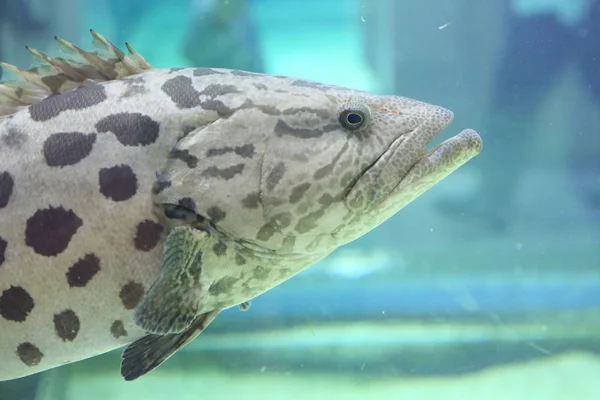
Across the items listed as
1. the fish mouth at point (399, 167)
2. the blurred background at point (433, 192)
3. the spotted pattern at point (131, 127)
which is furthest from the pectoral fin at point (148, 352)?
the blurred background at point (433, 192)

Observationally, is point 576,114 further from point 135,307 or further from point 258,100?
point 135,307

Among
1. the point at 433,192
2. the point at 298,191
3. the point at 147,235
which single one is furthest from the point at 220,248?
the point at 433,192

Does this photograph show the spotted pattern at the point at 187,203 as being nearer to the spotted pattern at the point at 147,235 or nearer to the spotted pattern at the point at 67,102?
the spotted pattern at the point at 147,235

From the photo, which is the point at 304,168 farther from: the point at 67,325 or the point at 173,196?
the point at 67,325

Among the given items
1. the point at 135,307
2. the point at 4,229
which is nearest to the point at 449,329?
the point at 135,307

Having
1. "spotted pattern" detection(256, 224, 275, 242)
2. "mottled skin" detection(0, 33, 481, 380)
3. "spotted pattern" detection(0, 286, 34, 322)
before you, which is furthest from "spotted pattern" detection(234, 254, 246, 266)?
"spotted pattern" detection(0, 286, 34, 322)

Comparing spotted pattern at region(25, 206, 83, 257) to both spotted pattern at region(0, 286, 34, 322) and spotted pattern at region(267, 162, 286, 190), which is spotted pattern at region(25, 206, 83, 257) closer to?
spotted pattern at region(0, 286, 34, 322)

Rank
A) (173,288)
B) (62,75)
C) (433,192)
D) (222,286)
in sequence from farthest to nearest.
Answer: (433,192), (62,75), (222,286), (173,288)
